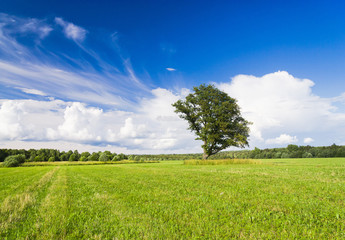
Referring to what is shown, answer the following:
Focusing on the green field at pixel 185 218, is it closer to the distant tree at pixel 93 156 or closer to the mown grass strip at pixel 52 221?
the mown grass strip at pixel 52 221

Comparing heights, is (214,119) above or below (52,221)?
above

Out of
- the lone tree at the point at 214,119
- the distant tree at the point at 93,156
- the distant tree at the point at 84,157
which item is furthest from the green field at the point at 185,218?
the distant tree at the point at 84,157

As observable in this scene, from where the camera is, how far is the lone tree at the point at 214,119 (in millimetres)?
41562

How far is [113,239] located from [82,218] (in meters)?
1.89

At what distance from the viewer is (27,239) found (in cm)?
382

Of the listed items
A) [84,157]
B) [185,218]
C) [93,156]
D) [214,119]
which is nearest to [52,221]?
[185,218]

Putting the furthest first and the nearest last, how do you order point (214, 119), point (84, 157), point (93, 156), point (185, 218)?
1. point (84, 157)
2. point (93, 156)
3. point (214, 119)
4. point (185, 218)

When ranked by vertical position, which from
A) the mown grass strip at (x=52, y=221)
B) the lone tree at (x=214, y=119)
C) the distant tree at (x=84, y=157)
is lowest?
the distant tree at (x=84, y=157)

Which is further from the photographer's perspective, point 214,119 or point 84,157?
point 84,157

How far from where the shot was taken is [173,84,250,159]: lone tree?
41.6 meters

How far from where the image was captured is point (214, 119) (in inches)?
1642

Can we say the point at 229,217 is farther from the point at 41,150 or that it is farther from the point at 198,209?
the point at 41,150

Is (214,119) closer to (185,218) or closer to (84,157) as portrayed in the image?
(185,218)

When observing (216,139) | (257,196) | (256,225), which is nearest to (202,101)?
(216,139)
